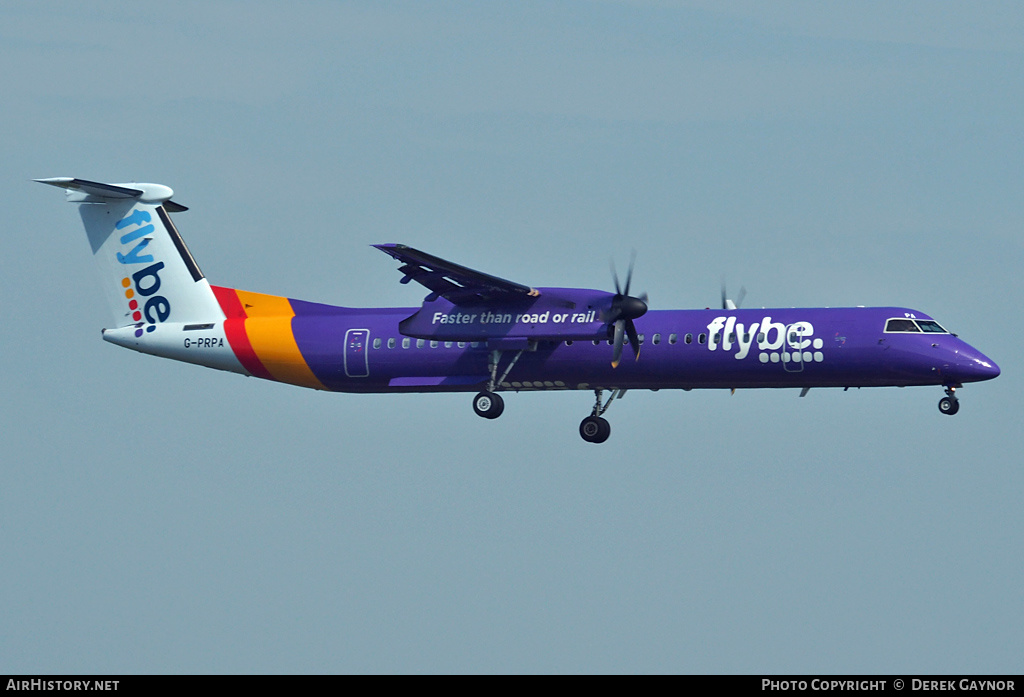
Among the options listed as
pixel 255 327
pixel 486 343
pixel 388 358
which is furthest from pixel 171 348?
pixel 486 343

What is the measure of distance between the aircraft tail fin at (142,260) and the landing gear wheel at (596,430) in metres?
9.50

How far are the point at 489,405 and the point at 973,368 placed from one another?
1068 cm

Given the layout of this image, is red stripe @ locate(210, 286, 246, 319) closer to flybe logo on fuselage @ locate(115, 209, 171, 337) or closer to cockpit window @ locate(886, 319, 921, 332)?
flybe logo on fuselage @ locate(115, 209, 171, 337)

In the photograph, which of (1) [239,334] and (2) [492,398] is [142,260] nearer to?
(1) [239,334]

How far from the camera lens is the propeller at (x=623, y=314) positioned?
108 ft

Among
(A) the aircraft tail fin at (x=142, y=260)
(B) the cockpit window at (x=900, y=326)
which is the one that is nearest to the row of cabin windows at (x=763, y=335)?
(B) the cockpit window at (x=900, y=326)

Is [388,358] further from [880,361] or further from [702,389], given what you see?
[880,361]

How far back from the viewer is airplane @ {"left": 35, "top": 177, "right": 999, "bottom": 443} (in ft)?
108

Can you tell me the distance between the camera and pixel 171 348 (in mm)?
37531

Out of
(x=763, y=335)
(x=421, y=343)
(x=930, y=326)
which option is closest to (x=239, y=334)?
(x=421, y=343)

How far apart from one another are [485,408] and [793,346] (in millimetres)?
7110
